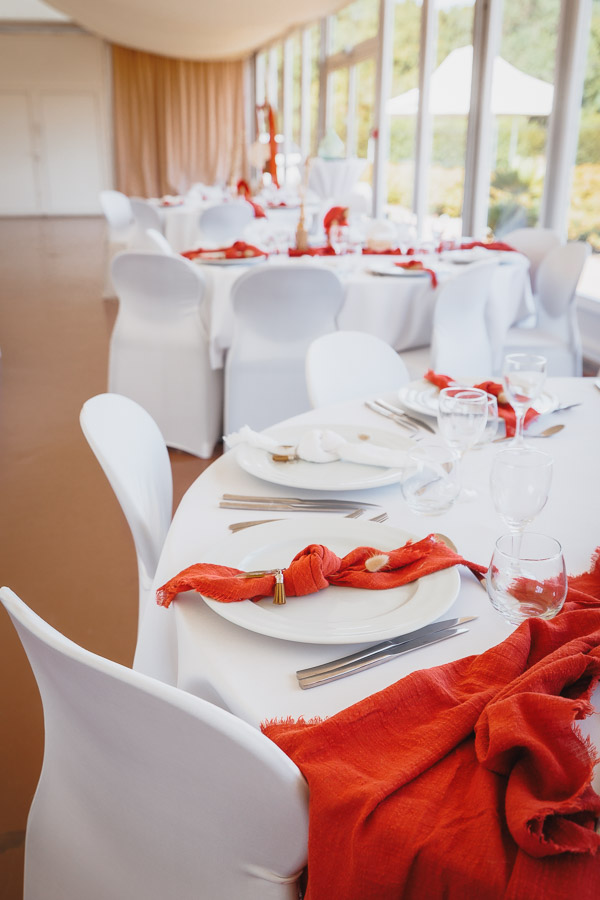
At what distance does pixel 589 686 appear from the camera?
0.82m

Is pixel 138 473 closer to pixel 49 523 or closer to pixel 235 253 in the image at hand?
pixel 49 523

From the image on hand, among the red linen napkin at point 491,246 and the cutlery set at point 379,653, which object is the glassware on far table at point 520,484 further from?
the red linen napkin at point 491,246

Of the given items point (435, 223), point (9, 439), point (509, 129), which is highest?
point (509, 129)

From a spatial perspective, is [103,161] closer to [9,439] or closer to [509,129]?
[509,129]

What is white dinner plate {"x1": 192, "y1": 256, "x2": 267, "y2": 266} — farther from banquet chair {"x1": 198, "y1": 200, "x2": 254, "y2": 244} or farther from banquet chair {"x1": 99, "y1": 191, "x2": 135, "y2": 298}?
banquet chair {"x1": 99, "y1": 191, "x2": 135, "y2": 298}

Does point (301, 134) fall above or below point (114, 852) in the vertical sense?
above

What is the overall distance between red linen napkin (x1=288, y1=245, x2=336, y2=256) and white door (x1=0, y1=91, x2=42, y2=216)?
14292 millimetres

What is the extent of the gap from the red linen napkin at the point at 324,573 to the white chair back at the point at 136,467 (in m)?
0.43

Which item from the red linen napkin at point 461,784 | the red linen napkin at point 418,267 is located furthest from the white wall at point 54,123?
the red linen napkin at point 461,784

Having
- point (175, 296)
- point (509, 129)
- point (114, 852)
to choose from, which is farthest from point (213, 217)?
point (114, 852)

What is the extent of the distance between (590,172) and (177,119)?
12634 mm

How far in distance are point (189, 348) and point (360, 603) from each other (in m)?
3.03

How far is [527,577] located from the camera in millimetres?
954

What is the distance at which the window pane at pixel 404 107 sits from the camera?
25.0ft
